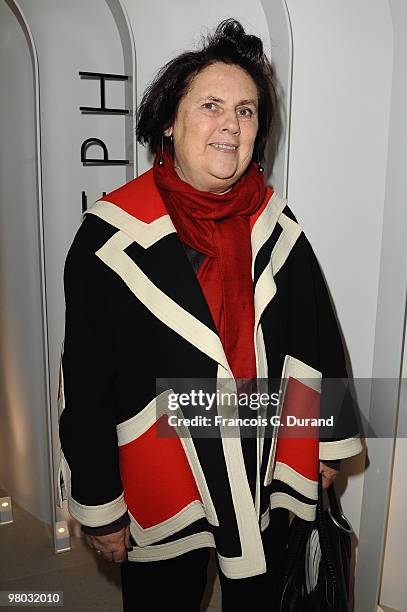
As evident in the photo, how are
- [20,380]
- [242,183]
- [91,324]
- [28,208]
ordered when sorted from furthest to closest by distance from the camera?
[20,380] → [28,208] → [242,183] → [91,324]

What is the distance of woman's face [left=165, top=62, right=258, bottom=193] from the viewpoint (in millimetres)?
1262

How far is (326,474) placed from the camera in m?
1.53

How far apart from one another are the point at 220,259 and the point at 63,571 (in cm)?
152

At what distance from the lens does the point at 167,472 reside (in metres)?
1.32

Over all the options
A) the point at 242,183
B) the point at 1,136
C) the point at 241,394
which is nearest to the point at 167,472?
the point at 241,394

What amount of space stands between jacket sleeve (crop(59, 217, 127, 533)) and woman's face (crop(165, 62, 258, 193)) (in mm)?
267

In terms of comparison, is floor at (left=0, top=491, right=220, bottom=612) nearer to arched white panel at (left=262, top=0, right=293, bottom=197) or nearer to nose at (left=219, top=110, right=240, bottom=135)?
arched white panel at (left=262, top=0, right=293, bottom=197)

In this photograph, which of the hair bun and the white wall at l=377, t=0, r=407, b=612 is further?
the white wall at l=377, t=0, r=407, b=612

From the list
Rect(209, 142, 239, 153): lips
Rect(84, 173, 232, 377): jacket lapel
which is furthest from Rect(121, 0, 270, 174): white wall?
Rect(84, 173, 232, 377): jacket lapel

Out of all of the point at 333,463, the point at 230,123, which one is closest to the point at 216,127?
the point at 230,123

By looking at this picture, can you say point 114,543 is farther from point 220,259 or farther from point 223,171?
point 223,171

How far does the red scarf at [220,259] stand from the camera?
129 cm

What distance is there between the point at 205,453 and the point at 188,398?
0.13m

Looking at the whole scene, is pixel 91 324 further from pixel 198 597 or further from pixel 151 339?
pixel 198 597
